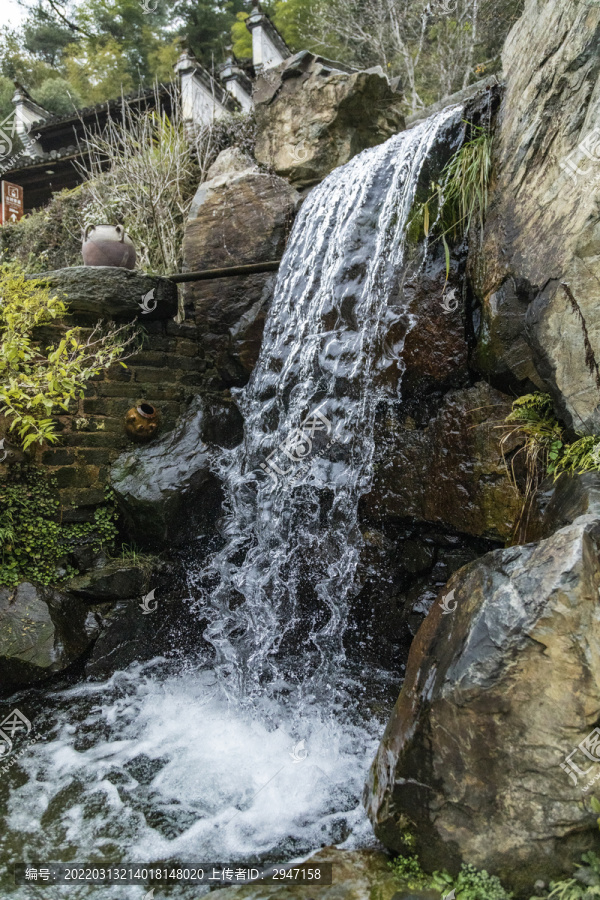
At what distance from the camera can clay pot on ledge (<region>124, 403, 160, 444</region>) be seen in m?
4.43

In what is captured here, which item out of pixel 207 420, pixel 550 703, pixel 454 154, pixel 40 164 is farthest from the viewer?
pixel 40 164

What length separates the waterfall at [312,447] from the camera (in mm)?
3564

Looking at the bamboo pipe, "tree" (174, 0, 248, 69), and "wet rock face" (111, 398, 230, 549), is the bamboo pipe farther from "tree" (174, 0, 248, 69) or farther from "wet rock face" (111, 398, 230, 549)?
"tree" (174, 0, 248, 69)

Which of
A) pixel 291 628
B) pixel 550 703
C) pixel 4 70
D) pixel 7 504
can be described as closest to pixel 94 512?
pixel 7 504

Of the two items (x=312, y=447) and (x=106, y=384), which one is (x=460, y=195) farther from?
(x=106, y=384)

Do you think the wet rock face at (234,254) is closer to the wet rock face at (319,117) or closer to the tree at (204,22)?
the wet rock face at (319,117)

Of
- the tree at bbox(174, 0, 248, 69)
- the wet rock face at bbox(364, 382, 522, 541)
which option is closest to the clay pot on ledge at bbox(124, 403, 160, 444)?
the wet rock face at bbox(364, 382, 522, 541)

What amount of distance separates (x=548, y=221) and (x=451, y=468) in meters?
1.46

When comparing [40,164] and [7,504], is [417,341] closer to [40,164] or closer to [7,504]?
[7,504]

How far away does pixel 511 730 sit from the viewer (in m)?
1.81

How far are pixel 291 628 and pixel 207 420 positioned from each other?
A: 1.88 m

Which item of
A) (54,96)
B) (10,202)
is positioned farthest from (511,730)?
(54,96)

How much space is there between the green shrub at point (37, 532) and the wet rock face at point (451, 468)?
2.16 m

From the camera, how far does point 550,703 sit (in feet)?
5.85
